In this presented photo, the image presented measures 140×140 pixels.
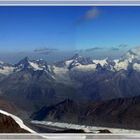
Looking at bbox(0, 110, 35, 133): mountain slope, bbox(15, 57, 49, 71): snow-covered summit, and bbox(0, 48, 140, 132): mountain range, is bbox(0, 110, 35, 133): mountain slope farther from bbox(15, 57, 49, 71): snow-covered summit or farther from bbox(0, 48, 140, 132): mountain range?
bbox(15, 57, 49, 71): snow-covered summit

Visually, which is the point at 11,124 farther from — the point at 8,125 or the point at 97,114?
the point at 97,114

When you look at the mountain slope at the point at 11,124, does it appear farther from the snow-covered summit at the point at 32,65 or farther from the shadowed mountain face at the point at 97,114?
the snow-covered summit at the point at 32,65

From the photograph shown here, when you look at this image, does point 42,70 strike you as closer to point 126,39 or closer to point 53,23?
point 53,23

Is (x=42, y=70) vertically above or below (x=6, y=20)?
below

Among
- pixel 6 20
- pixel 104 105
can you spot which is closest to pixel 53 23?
pixel 6 20

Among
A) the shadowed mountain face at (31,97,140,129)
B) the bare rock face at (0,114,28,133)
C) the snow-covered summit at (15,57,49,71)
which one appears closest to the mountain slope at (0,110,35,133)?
the bare rock face at (0,114,28,133)

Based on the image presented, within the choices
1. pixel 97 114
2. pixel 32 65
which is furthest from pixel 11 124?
pixel 97 114
